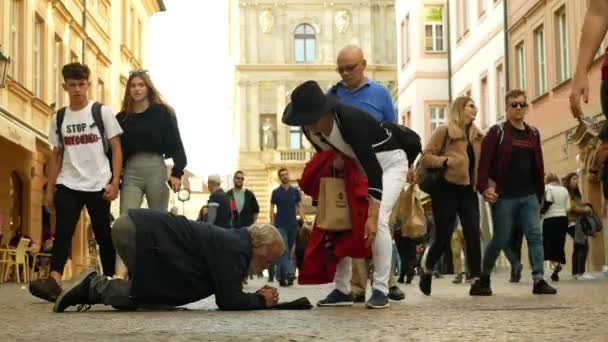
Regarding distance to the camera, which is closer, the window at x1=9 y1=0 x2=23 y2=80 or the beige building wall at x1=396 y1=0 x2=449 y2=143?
the window at x1=9 y1=0 x2=23 y2=80

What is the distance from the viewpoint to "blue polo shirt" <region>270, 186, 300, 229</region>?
842 inches

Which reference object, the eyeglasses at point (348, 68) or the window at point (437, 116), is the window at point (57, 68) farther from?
the eyeglasses at point (348, 68)

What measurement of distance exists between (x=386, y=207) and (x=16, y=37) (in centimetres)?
1871

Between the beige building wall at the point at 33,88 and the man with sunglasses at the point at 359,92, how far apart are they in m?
14.1

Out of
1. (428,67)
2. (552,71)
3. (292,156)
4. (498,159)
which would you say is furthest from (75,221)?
(292,156)

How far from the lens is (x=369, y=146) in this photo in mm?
9023

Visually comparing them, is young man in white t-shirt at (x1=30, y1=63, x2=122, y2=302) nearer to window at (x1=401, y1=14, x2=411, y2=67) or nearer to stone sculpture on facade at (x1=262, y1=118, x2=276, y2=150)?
window at (x1=401, y1=14, x2=411, y2=67)

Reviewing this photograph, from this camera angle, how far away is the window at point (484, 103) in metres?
38.8

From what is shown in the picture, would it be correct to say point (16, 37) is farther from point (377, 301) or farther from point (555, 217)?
point (377, 301)

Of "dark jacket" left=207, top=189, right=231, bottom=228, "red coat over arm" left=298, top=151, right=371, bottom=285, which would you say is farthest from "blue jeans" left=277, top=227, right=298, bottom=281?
"red coat over arm" left=298, top=151, right=371, bottom=285

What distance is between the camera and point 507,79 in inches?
1378

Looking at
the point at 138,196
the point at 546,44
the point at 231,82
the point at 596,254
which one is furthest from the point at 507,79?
the point at 231,82

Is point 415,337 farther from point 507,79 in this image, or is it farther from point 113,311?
point 507,79

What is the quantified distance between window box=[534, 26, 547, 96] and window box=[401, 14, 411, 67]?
692 inches
